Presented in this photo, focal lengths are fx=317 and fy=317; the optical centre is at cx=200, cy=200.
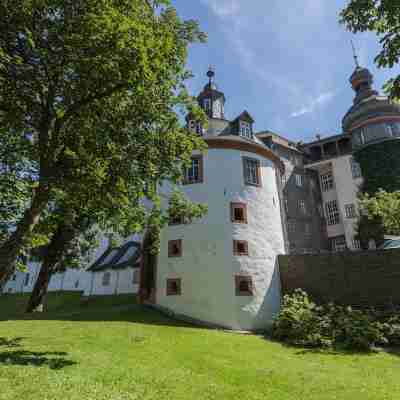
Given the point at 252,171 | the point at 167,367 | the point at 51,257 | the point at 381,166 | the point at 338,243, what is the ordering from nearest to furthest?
the point at 167,367 < the point at 51,257 < the point at 252,171 < the point at 381,166 < the point at 338,243

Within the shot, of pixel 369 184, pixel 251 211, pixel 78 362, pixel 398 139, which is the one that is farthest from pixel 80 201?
pixel 398 139

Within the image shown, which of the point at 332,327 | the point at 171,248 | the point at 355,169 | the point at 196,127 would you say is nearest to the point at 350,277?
the point at 332,327

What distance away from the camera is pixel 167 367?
976 cm

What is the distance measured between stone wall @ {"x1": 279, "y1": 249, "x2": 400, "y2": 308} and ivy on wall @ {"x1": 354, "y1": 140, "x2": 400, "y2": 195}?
1521 centimetres

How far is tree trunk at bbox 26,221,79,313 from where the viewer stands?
715 inches

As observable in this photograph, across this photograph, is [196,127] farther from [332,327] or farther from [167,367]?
[167,367]

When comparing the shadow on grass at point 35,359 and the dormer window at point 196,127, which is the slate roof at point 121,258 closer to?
the dormer window at point 196,127

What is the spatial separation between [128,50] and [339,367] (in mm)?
12350

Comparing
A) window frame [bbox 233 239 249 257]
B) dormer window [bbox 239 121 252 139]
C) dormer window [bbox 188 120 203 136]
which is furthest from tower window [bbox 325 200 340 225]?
dormer window [bbox 188 120 203 136]

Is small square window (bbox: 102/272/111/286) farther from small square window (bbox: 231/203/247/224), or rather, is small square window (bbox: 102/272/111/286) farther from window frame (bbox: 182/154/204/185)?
small square window (bbox: 231/203/247/224)

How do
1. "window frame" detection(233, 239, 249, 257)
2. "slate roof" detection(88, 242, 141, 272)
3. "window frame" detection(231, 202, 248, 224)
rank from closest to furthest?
"window frame" detection(233, 239, 249, 257), "window frame" detection(231, 202, 248, 224), "slate roof" detection(88, 242, 141, 272)

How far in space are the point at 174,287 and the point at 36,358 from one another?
35.4ft

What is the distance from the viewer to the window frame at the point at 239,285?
1888 cm

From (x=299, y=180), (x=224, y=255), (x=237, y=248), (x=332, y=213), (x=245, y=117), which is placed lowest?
(x=224, y=255)
